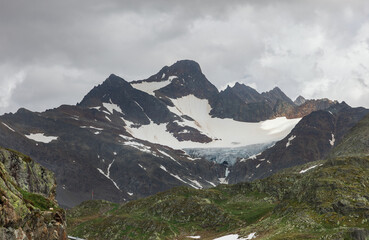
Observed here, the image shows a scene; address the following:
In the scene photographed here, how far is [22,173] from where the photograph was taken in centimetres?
7838

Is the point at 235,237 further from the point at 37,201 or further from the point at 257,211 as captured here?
the point at 37,201

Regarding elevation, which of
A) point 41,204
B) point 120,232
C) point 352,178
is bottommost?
point 120,232

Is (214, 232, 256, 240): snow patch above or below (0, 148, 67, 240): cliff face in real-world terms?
below

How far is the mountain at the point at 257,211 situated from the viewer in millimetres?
87500

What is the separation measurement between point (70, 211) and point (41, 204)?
13550 centimetres

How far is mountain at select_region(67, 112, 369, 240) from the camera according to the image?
287ft

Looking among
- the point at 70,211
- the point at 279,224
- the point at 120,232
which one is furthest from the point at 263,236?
the point at 70,211

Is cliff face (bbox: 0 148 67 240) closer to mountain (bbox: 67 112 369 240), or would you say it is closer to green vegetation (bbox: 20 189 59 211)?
green vegetation (bbox: 20 189 59 211)

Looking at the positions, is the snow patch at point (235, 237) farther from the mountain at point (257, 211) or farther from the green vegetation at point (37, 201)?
the green vegetation at point (37, 201)

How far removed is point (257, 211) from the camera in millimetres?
130250

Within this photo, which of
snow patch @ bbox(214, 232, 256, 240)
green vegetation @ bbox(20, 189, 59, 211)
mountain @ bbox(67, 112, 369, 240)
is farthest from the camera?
snow patch @ bbox(214, 232, 256, 240)

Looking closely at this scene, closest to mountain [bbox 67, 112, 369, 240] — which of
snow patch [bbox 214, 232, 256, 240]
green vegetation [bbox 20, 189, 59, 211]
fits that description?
snow patch [bbox 214, 232, 256, 240]

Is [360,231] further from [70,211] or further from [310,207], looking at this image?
[70,211]

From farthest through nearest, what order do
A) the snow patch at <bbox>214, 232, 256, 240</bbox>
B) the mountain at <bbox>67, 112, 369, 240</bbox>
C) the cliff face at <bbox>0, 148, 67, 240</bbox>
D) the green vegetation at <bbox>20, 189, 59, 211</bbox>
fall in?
the snow patch at <bbox>214, 232, 256, 240</bbox>, the mountain at <bbox>67, 112, 369, 240</bbox>, the green vegetation at <bbox>20, 189, 59, 211</bbox>, the cliff face at <bbox>0, 148, 67, 240</bbox>
